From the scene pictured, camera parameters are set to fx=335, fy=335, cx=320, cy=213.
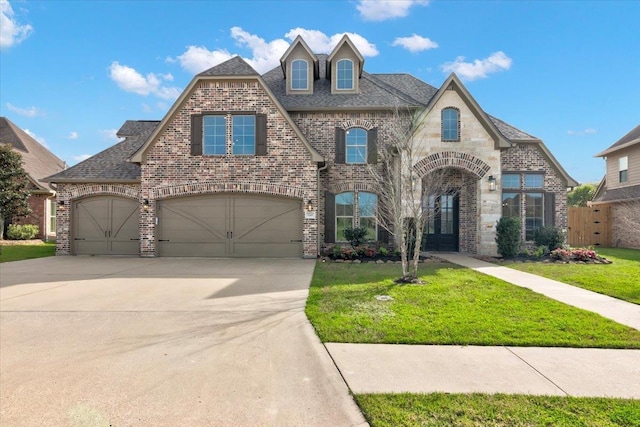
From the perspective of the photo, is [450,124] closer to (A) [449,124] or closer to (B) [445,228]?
(A) [449,124]

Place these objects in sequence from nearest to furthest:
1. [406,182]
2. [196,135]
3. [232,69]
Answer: [406,182] < [196,135] < [232,69]

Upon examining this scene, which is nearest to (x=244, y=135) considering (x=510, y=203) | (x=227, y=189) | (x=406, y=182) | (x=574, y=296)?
(x=227, y=189)

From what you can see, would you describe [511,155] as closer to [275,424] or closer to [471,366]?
[471,366]

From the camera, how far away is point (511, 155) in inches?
589

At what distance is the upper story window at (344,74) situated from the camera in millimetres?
15375

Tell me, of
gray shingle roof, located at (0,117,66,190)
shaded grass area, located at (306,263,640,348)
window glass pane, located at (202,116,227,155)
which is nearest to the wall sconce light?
shaded grass area, located at (306,263,640,348)

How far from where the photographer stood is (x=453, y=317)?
531 centimetres

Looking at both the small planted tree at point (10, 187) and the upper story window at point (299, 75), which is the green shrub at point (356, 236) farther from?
the small planted tree at point (10, 187)

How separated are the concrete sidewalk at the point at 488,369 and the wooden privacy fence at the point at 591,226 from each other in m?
18.2

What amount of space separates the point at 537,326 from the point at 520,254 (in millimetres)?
9190

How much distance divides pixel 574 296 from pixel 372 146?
924cm

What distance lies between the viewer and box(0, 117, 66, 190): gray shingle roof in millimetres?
23047

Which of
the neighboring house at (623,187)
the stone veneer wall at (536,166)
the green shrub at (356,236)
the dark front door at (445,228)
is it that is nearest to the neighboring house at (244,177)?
the dark front door at (445,228)

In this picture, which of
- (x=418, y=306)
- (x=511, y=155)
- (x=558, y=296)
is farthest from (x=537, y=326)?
(x=511, y=155)
